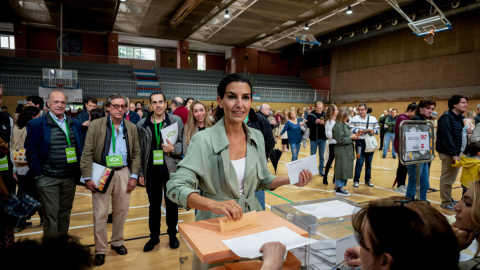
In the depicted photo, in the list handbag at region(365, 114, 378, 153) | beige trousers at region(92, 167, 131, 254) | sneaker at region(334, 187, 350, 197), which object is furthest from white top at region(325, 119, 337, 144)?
beige trousers at region(92, 167, 131, 254)

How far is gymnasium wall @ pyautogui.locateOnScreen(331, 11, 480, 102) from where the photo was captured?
559 inches

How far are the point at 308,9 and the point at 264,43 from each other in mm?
9213

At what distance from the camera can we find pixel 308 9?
48.6 ft

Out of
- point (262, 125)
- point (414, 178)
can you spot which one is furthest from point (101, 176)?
point (414, 178)

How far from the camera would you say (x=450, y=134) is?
4379mm

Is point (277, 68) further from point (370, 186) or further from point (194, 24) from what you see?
point (370, 186)

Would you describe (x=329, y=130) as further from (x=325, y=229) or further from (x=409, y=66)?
(x=409, y=66)

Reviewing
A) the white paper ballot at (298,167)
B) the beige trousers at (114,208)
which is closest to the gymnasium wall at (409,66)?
the white paper ballot at (298,167)

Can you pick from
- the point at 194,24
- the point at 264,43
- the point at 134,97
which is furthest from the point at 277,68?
the point at 134,97

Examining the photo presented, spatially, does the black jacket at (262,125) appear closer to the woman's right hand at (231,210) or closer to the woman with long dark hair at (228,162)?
the woman with long dark hair at (228,162)

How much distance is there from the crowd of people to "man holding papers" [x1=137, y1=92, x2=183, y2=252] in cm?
1

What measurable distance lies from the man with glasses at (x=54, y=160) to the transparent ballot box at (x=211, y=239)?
7.37 ft

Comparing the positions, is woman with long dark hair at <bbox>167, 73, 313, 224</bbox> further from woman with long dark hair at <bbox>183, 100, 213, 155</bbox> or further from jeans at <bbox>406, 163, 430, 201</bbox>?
jeans at <bbox>406, 163, 430, 201</bbox>

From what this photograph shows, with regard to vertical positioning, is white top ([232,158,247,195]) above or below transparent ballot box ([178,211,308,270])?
above
